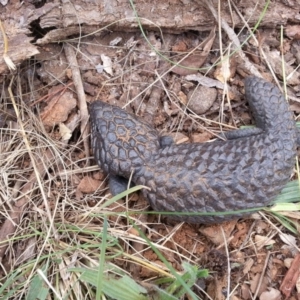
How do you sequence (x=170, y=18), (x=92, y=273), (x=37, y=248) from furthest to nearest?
(x=170, y=18) → (x=37, y=248) → (x=92, y=273)

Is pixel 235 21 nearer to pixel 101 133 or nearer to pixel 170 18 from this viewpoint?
pixel 170 18

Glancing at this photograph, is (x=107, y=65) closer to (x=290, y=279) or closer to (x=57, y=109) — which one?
(x=57, y=109)

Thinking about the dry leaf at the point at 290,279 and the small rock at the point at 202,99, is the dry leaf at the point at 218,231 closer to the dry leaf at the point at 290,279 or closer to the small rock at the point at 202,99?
the dry leaf at the point at 290,279

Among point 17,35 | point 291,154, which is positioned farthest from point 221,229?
point 17,35

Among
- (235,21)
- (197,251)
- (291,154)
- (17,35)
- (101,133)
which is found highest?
(17,35)

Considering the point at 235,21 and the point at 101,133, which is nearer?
the point at 101,133

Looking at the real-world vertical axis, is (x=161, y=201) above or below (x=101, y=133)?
below

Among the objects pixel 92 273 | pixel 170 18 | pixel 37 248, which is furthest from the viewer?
pixel 170 18

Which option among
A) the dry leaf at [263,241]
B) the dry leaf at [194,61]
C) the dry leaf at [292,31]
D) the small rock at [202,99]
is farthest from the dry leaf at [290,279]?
the dry leaf at [292,31]
